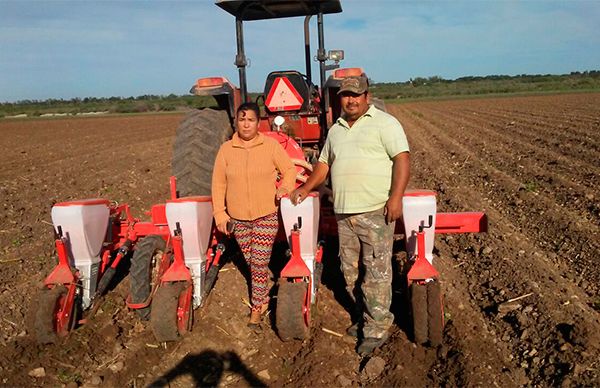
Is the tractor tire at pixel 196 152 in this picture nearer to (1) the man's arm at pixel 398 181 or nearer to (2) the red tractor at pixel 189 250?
(2) the red tractor at pixel 189 250

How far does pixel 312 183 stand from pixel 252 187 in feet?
1.36

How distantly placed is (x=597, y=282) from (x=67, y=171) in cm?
1017

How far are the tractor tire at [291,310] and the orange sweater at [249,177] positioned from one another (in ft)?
1.90

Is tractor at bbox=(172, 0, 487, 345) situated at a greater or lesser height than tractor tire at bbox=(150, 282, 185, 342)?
greater

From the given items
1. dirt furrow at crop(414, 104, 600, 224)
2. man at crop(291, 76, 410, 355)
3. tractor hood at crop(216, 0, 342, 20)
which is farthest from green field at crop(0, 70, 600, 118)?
man at crop(291, 76, 410, 355)

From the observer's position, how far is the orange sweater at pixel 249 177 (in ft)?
12.7

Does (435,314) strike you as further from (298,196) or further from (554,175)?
(554,175)

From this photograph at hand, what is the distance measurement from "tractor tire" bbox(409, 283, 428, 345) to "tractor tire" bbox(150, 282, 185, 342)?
5.11 ft

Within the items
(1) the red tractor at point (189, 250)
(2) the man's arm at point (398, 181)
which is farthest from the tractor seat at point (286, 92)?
(2) the man's arm at point (398, 181)

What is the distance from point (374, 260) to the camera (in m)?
3.66

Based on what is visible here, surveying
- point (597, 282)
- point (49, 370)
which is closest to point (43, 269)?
point (49, 370)

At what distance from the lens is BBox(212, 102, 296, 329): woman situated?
3.85m

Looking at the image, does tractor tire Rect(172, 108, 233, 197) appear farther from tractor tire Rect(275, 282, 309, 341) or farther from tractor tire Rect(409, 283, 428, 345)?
tractor tire Rect(409, 283, 428, 345)

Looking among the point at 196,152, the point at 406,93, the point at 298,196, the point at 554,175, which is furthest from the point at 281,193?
the point at 406,93
